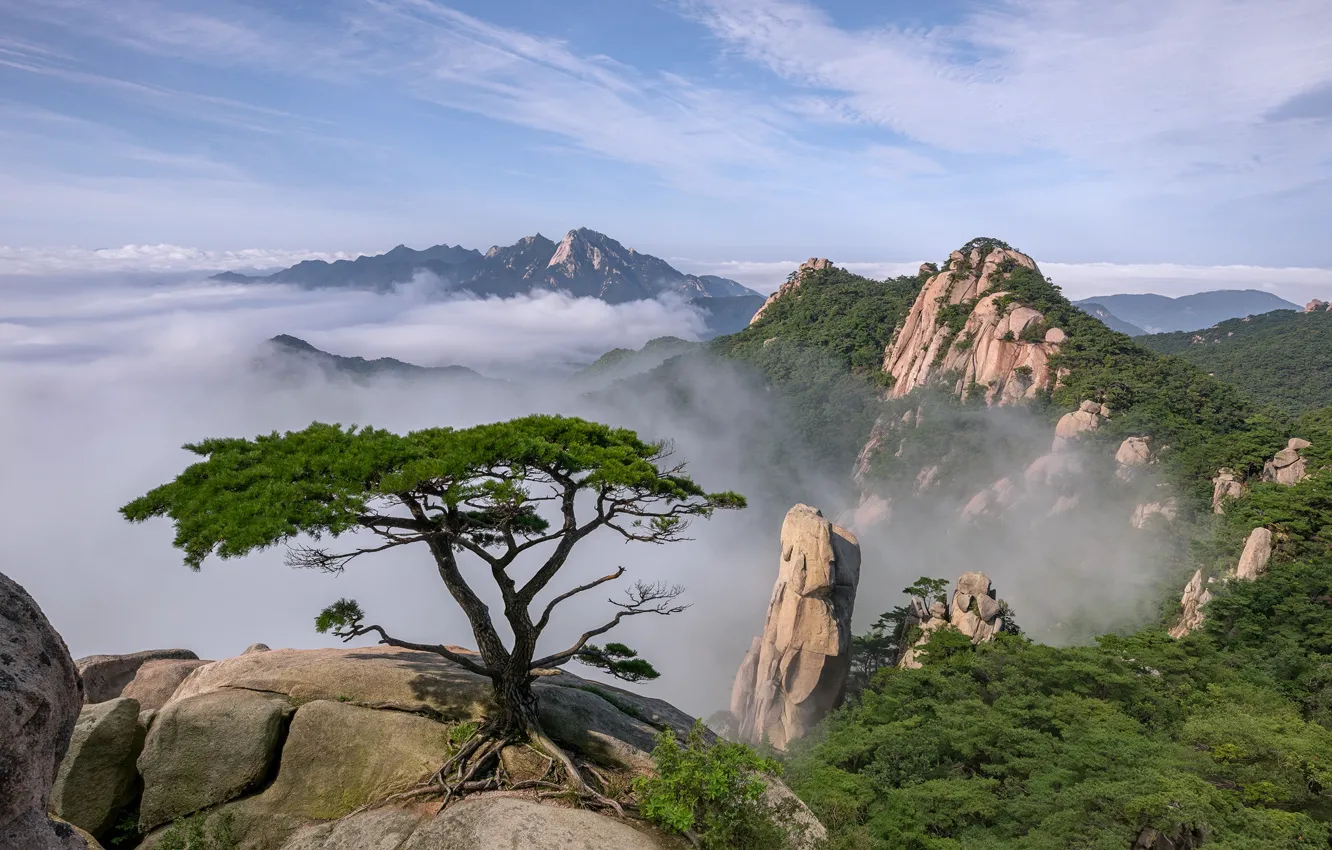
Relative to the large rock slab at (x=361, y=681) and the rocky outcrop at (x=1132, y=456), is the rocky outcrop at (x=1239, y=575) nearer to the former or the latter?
the rocky outcrop at (x=1132, y=456)

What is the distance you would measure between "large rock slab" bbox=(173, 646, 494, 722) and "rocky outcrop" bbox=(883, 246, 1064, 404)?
8277 centimetres

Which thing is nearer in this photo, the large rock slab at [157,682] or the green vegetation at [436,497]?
the green vegetation at [436,497]

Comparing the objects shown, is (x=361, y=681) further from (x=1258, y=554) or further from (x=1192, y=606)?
(x=1192, y=606)

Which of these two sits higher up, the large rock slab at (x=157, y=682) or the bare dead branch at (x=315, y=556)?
the bare dead branch at (x=315, y=556)

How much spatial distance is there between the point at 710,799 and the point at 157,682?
42.5 ft

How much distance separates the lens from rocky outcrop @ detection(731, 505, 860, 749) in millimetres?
42938

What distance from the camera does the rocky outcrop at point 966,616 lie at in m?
42.2

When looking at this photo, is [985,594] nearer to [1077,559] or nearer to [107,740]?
[1077,559]

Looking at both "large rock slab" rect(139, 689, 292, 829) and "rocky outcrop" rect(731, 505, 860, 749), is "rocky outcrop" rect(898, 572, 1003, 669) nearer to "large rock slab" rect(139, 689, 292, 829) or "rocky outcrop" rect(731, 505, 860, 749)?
"rocky outcrop" rect(731, 505, 860, 749)

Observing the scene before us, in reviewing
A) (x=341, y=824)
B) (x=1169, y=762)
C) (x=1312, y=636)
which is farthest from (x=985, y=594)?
(x=341, y=824)

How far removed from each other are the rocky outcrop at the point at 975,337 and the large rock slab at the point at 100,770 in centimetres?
8746

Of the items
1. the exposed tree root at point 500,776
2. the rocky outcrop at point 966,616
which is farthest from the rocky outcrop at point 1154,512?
the exposed tree root at point 500,776

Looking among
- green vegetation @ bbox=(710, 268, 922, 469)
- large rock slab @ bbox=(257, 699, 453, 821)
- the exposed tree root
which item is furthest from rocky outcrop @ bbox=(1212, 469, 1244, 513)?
large rock slab @ bbox=(257, 699, 453, 821)

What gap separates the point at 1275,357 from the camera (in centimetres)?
11369
